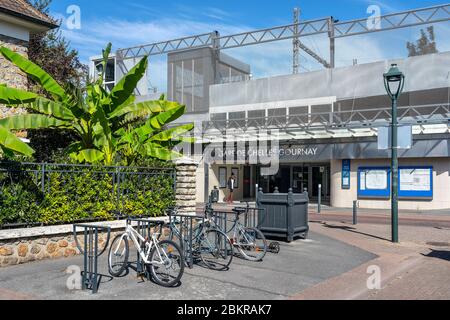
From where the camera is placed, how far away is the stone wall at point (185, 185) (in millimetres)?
13102

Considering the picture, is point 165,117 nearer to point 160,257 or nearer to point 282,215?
point 282,215

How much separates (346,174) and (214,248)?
18755 mm

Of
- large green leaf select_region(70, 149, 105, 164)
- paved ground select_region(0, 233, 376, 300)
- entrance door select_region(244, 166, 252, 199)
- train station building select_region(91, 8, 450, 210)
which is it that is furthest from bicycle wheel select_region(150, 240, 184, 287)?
entrance door select_region(244, 166, 252, 199)

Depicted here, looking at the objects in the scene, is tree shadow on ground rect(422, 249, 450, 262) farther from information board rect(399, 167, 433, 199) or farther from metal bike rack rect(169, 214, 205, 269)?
information board rect(399, 167, 433, 199)

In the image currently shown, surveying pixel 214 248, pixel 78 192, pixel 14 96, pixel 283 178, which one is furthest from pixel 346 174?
pixel 14 96

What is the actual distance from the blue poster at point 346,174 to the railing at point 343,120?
7.25 ft

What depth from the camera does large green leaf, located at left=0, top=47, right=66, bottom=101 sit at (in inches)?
421

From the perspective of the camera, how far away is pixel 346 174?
2673 cm

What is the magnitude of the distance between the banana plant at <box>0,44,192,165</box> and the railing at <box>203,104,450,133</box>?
14082mm

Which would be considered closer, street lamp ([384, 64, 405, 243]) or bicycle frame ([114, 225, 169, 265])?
bicycle frame ([114, 225, 169, 265])

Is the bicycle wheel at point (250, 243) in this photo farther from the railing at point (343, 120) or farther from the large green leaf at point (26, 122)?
the railing at point (343, 120)

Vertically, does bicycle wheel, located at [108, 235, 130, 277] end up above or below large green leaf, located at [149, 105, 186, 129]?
below

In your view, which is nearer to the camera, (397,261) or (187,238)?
(187,238)
